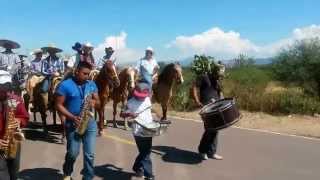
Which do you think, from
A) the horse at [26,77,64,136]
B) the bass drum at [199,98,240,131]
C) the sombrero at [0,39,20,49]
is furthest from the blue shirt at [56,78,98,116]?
the sombrero at [0,39,20,49]

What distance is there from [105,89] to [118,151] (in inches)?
92.9

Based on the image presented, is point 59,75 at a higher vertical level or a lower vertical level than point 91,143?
higher

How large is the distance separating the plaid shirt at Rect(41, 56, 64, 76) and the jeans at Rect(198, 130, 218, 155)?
15.0 feet

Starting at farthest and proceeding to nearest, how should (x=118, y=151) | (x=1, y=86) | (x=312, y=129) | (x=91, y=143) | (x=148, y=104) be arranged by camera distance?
(x=312, y=129) < (x=118, y=151) < (x=148, y=104) < (x=91, y=143) < (x=1, y=86)

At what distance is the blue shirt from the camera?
25.7 feet

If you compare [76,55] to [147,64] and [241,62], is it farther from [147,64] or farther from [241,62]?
[241,62]

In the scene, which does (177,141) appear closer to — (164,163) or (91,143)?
(164,163)

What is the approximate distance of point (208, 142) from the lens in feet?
35.5

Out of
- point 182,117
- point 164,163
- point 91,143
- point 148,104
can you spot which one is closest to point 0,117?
point 91,143

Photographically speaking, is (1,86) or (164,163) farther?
(164,163)

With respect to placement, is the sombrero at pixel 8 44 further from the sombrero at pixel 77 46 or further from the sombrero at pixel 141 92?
the sombrero at pixel 141 92

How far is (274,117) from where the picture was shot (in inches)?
691

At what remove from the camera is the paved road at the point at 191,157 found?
975cm

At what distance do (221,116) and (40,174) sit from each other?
3.36 meters
